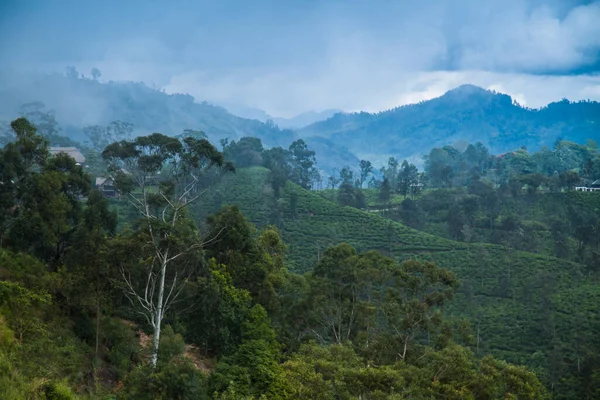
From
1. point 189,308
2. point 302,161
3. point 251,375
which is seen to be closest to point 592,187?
point 302,161

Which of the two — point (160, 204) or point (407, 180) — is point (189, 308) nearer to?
point (160, 204)

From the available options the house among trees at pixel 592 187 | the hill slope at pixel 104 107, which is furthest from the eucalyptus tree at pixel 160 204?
the hill slope at pixel 104 107

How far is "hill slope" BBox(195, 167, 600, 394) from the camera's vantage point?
1121 inches

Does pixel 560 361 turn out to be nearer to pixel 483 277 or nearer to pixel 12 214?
pixel 483 277

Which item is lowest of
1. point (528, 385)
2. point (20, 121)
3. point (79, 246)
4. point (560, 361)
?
point (560, 361)

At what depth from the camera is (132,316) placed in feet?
58.3

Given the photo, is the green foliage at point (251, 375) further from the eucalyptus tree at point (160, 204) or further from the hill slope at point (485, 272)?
the hill slope at point (485, 272)

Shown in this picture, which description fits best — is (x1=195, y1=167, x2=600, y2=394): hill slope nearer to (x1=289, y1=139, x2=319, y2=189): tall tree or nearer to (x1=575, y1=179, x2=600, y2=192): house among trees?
(x1=289, y1=139, x2=319, y2=189): tall tree

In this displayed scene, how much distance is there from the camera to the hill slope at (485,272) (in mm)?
28483

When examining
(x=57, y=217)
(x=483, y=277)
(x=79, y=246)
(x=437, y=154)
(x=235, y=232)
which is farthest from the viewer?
(x=437, y=154)

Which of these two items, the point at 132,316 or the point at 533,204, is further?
the point at 533,204

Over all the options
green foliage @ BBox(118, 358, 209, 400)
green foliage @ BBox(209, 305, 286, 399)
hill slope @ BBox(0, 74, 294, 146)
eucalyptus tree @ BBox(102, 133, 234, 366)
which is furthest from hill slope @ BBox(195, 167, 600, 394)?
hill slope @ BBox(0, 74, 294, 146)

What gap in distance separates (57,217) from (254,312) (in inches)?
286

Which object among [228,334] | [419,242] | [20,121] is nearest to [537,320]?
[419,242]
